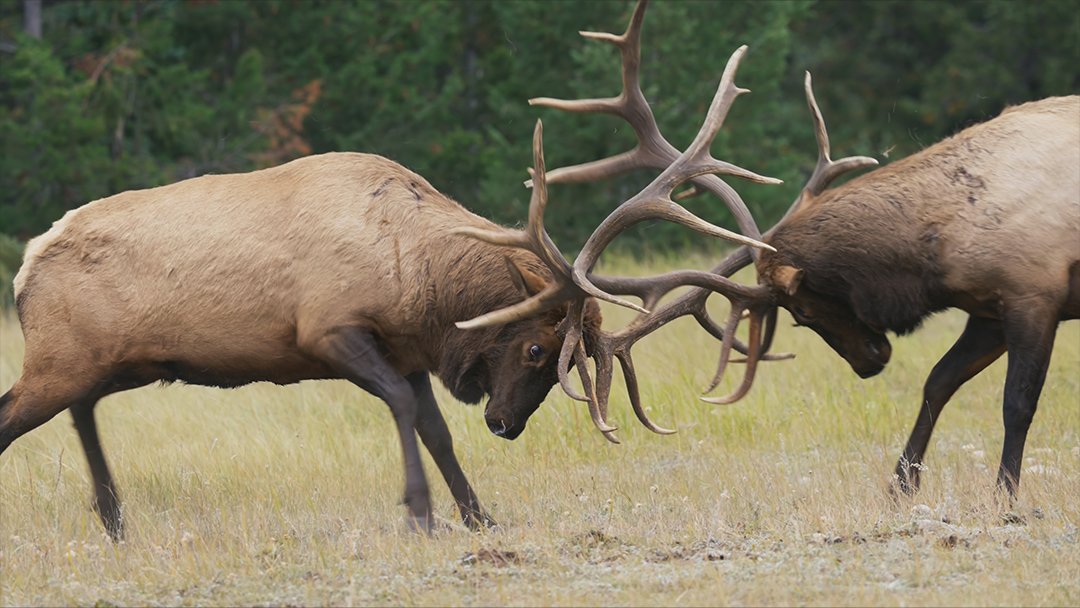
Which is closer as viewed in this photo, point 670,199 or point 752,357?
point 670,199

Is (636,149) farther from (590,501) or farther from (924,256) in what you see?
(590,501)

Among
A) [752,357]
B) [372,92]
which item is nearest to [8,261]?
[372,92]

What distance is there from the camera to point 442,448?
7418mm

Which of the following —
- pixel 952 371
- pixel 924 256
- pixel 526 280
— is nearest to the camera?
pixel 526 280

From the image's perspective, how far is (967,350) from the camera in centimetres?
783

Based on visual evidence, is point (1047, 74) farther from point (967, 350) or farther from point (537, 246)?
point (537, 246)

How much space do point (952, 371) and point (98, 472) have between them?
421cm

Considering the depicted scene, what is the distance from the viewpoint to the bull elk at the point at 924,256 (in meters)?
7.10

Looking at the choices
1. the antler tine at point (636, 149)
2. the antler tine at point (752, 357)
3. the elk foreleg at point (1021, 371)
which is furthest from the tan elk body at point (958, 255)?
the antler tine at point (636, 149)

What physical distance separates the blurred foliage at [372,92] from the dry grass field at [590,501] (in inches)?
254

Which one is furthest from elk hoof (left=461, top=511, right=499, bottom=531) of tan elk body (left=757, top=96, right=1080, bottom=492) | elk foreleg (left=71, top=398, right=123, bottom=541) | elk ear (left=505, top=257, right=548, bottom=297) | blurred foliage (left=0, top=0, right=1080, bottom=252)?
blurred foliage (left=0, top=0, right=1080, bottom=252)

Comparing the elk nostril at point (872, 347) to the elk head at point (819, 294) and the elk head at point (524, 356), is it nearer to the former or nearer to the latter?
the elk head at point (819, 294)

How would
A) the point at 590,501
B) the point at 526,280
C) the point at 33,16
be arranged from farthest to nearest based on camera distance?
the point at 33,16 < the point at 590,501 < the point at 526,280

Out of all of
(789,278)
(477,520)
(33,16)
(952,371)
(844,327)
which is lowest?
(33,16)
